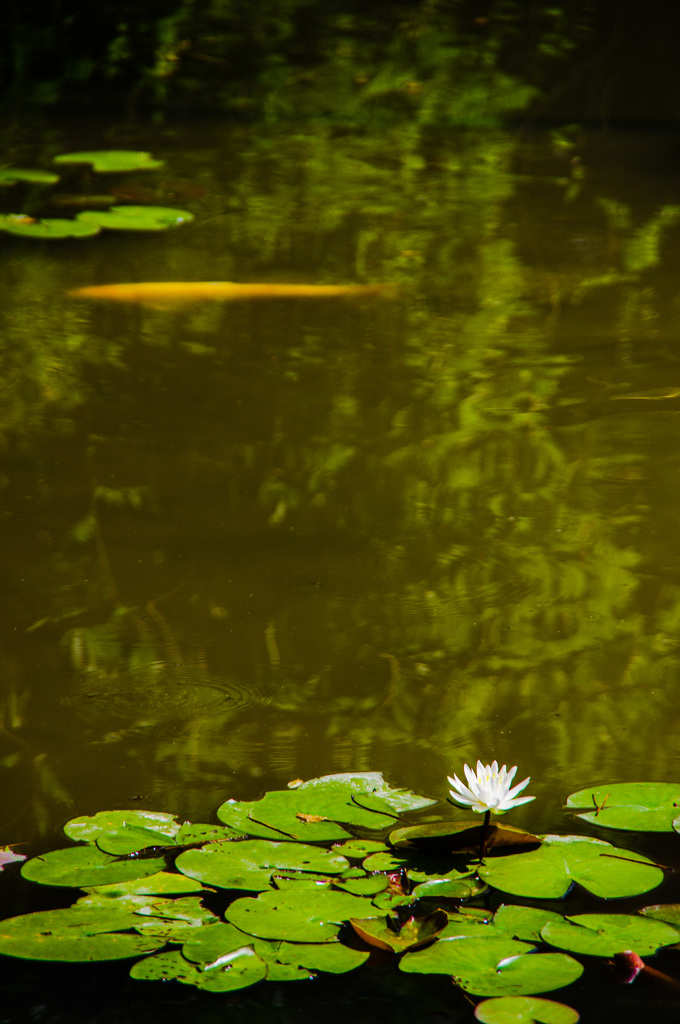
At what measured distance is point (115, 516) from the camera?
5.20 feet

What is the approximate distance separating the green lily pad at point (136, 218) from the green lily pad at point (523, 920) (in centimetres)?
249

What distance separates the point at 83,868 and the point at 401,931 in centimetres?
29

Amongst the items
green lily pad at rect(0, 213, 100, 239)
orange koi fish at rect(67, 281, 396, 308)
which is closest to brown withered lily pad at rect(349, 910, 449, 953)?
orange koi fish at rect(67, 281, 396, 308)

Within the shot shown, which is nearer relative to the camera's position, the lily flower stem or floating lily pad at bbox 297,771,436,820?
the lily flower stem

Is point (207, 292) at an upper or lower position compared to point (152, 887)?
upper

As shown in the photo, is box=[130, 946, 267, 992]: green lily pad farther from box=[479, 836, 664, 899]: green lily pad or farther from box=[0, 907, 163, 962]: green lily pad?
box=[479, 836, 664, 899]: green lily pad

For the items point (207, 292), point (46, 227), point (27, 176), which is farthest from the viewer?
point (27, 176)

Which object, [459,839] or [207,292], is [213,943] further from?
[207,292]

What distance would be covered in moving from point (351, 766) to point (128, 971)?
12.9 inches

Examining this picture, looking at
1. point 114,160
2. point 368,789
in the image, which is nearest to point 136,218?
→ point 114,160

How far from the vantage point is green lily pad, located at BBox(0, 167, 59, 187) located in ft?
11.5

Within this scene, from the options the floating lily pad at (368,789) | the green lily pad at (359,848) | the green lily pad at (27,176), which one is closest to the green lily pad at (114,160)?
the green lily pad at (27,176)

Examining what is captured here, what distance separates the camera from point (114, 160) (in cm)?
381

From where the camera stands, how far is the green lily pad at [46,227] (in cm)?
294
